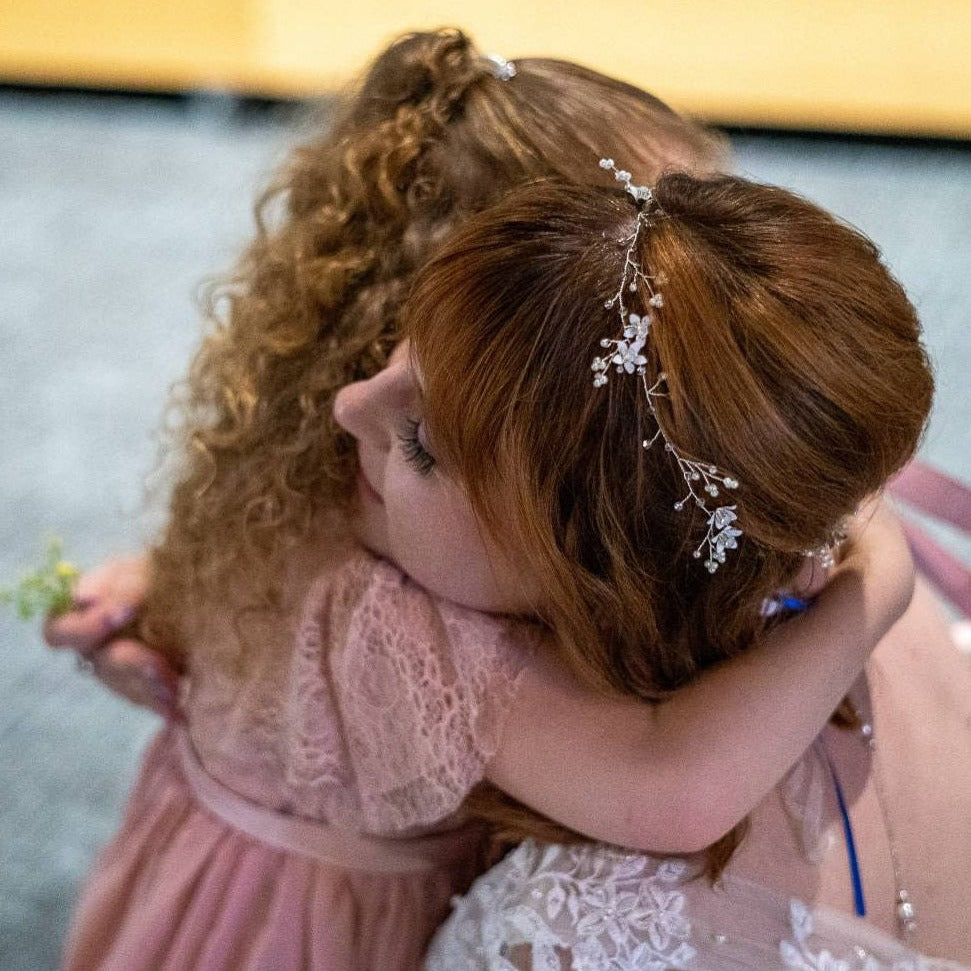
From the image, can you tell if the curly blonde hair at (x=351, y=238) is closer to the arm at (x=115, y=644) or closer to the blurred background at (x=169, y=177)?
the arm at (x=115, y=644)

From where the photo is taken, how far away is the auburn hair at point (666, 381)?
54 cm

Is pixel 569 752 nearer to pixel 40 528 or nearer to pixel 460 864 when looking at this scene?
pixel 460 864

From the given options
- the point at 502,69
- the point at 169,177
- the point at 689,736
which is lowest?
the point at 169,177

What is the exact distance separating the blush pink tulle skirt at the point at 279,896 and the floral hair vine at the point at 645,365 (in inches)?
16.4

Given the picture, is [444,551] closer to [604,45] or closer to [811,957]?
[811,957]

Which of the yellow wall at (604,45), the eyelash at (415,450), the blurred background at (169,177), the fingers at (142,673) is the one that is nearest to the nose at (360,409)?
the eyelash at (415,450)

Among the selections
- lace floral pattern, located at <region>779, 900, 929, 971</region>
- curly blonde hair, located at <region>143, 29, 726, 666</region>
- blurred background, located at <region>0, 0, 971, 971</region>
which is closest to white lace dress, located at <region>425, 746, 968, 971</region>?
lace floral pattern, located at <region>779, 900, 929, 971</region>

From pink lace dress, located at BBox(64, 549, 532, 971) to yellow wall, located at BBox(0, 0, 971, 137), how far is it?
5.65 feet

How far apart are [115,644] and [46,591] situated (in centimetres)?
7

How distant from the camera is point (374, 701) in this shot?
0.73 meters

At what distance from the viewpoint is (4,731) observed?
4.22 feet

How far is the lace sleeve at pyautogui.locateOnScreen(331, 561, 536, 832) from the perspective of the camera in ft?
2.26

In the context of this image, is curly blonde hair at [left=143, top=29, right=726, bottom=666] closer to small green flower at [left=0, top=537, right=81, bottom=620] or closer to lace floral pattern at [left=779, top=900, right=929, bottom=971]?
small green flower at [left=0, top=537, right=81, bottom=620]

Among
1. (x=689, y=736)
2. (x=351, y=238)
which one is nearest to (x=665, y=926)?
(x=689, y=736)
